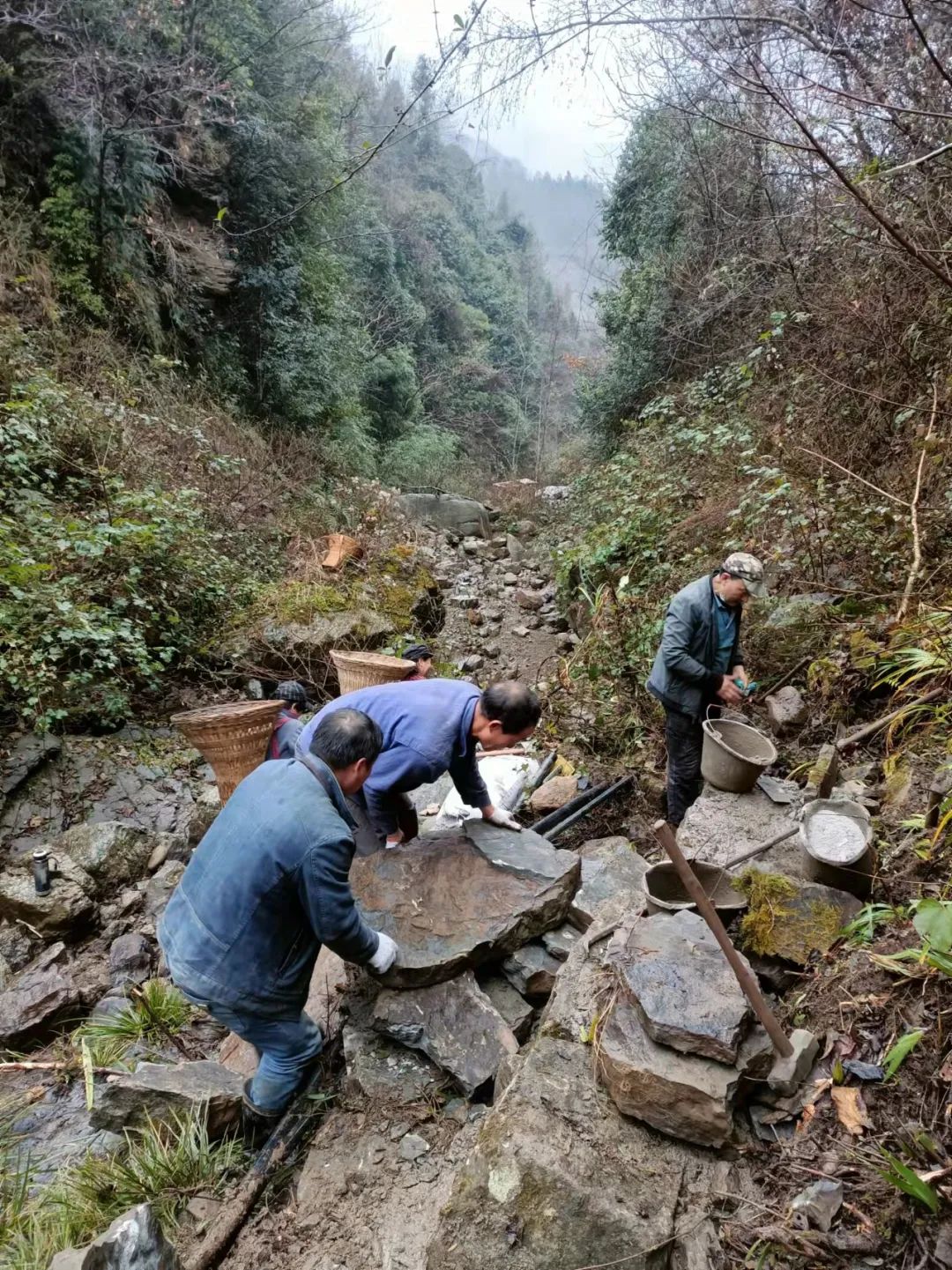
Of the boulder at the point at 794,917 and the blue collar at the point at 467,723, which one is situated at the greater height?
the boulder at the point at 794,917

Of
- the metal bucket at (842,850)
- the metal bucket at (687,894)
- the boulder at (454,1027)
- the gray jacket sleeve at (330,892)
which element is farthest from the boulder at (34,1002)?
the metal bucket at (842,850)

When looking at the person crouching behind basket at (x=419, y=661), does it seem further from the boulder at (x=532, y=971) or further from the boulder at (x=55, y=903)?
the boulder at (x=55, y=903)

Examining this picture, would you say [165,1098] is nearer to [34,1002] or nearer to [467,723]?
[34,1002]

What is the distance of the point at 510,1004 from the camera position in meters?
2.70

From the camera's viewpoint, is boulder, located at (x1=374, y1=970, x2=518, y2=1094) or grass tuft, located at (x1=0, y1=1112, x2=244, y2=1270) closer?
grass tuft, located at (x1=0, y1=1112, x2=244, y2=1270)

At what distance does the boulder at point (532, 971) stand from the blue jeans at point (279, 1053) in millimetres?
841

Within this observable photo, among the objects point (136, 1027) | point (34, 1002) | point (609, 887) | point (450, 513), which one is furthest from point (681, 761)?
point (450, 513)

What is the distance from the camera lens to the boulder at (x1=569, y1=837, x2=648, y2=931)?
2.68 metres

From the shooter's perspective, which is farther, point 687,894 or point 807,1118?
point 687,894

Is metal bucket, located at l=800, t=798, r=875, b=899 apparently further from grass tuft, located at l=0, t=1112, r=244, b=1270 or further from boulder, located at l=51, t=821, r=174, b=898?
boulder, located at l=51, t=821, r=174, b=898

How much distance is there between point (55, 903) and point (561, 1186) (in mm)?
3306

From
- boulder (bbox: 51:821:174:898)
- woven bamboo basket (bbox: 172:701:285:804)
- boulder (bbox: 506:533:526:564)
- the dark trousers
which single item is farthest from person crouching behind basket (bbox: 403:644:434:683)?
boulder (bbox: 506:533:526:564)

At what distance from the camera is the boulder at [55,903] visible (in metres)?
3.68

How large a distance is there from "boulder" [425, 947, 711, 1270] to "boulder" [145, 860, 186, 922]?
104 inches
